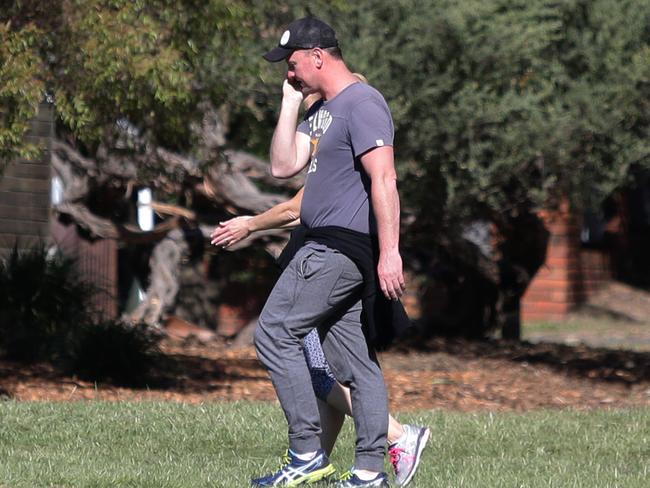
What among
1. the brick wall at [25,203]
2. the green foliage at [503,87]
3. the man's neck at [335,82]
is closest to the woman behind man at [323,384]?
the man's neck at [335,82]

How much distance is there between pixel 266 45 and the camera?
12.8 meters

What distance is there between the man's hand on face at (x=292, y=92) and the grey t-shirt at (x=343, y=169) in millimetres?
209

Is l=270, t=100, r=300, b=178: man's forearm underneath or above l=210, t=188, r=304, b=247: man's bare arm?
above

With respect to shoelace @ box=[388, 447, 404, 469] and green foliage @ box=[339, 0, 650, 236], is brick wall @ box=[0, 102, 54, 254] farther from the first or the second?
shoelace @ box=[388, 447, 404, 469]

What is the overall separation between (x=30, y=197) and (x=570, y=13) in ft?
21.7

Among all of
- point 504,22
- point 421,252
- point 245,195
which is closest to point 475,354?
point 421,252

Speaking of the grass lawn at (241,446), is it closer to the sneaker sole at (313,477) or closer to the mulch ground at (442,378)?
the sneaker sole at (313,477)

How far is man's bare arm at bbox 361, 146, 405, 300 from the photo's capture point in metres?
5.50

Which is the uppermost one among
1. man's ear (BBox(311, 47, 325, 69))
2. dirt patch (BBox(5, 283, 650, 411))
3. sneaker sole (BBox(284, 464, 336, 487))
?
man's ear (BBox(311, 47, 325, 69))

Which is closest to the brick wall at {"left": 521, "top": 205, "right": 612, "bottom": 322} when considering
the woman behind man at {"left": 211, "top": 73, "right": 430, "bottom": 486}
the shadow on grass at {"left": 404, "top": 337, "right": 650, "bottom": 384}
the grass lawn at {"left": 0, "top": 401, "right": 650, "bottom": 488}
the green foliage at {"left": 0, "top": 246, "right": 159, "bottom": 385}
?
the shadow on grass at {"left": 404, "top": 337, "right": 650, "bottom": 384}

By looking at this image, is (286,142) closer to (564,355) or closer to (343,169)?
(343,169)

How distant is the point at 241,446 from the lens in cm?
743

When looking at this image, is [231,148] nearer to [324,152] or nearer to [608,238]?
[324,152]

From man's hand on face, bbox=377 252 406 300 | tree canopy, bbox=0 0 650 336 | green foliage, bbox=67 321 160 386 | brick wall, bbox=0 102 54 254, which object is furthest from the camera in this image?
brick wall, bbox=0 102 54 254
